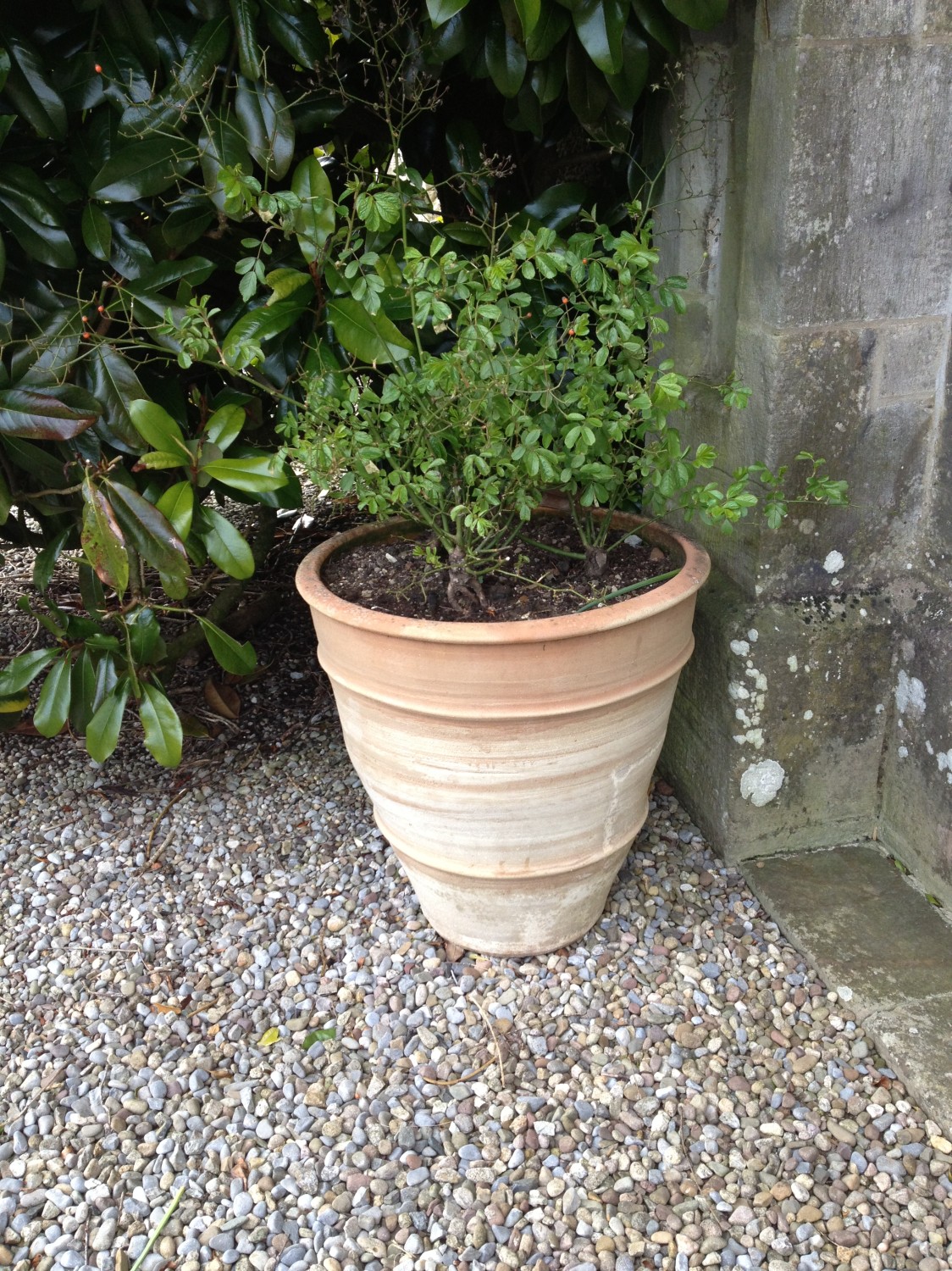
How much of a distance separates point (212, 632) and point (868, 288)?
1.35 m

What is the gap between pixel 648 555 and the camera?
188 centimetres

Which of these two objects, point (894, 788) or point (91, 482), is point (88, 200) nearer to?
point (91, 482)

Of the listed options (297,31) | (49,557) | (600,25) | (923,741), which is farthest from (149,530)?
(923,741)

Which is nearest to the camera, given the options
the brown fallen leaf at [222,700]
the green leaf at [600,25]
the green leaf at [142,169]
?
the green leaf at [600,25]

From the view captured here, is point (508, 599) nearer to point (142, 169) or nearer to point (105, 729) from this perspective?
point (105, 729)

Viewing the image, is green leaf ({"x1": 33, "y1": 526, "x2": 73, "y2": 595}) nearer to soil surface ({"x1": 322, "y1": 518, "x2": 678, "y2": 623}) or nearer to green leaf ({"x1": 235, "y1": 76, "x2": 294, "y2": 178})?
soil surface ({"x1": 322, "y1": 518, "x2": 678, "y2": 623})

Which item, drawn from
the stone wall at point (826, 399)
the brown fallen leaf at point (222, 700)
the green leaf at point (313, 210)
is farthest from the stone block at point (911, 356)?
the brown fallen leaf at point (222, 700)

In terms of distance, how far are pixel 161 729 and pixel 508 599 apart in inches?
28.6

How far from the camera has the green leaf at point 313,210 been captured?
1.68 m

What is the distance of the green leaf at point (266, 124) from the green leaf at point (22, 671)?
3.40ft

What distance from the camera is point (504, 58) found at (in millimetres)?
1756

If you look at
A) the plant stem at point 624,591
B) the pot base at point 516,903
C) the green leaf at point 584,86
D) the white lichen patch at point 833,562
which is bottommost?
the pot base at point 516,903

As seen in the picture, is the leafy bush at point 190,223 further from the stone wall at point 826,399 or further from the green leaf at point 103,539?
the stone wall at point 826,399

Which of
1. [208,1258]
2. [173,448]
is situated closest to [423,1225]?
[208,1258]
